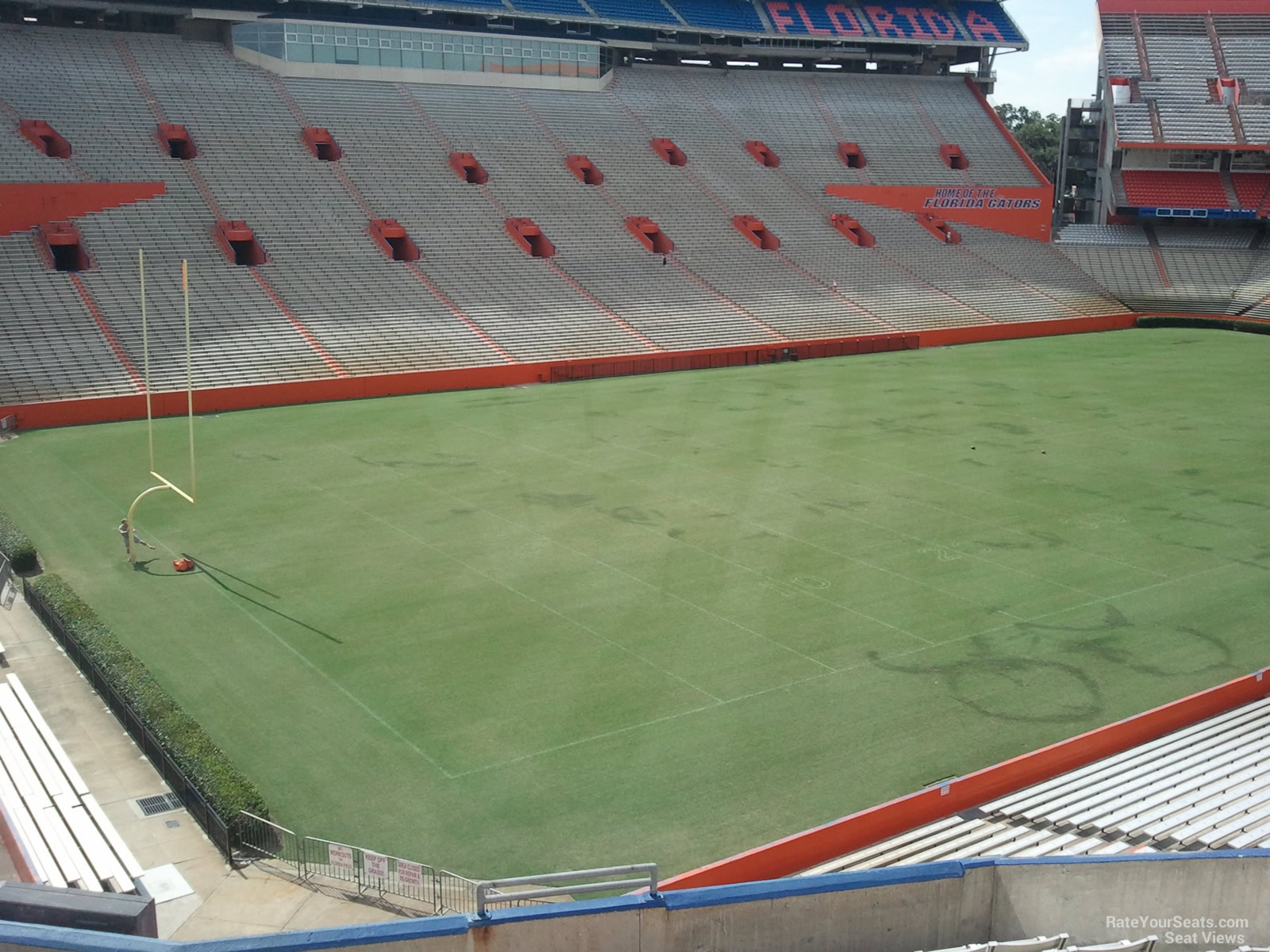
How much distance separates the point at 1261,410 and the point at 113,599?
32.0 m

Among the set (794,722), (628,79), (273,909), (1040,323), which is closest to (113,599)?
(273,909)

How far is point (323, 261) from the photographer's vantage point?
43562 mm

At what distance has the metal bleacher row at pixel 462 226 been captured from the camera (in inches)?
1533

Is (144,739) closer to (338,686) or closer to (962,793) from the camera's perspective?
(338,686)

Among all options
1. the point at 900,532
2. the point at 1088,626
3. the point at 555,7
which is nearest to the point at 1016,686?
the point at 1088,626

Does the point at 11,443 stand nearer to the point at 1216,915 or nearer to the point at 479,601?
the point at 479,601

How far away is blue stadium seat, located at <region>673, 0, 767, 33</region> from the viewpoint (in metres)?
62.7

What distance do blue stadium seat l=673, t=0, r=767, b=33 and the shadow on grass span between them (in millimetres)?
48998

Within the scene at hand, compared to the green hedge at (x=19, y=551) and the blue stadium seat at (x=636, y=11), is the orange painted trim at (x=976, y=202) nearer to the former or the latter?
the blue stadium seat at (x=636, y=11)

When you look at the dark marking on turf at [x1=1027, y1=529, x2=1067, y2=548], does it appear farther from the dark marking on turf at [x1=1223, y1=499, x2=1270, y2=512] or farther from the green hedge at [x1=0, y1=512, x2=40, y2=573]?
the green hedge at [x1=0, y1=512, x2=40, y2=573]

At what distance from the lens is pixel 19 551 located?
2084 cm

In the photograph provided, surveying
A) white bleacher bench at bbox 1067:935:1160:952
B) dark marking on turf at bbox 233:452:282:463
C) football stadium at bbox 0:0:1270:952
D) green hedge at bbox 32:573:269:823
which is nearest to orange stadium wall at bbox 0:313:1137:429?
football stadium at bbox 0:0:1270:952

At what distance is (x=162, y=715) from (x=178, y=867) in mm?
2634

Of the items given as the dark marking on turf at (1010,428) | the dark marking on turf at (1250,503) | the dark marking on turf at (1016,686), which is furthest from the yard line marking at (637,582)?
the dark marking on turf at (1010,428)
